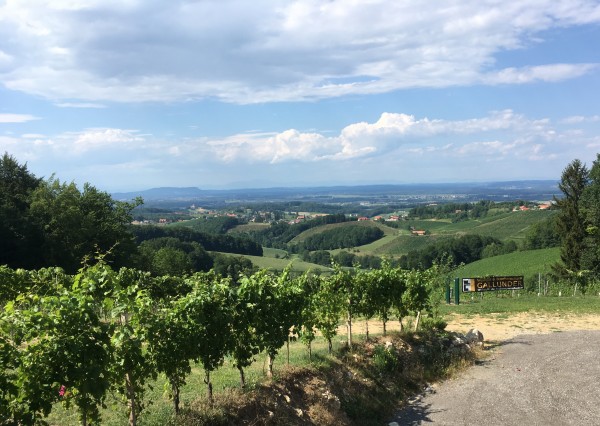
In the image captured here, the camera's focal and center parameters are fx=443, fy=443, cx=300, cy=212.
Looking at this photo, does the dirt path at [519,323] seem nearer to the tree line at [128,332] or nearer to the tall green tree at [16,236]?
the tree line at [128,332]

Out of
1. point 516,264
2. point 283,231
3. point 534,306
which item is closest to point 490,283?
point 534,306

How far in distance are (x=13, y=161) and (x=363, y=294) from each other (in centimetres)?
4080

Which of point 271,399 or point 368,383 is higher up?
point 271,399

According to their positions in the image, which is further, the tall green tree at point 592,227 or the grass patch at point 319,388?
the tall green tree at point 592,227

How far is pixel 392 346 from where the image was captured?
1451 centimetres

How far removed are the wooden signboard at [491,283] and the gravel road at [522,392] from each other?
1299cm

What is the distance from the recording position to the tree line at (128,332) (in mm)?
5677

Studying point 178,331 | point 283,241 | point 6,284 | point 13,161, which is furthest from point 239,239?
point 178,331

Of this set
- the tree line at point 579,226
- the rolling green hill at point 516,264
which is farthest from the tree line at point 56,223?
the rolling green hill at point 516,264

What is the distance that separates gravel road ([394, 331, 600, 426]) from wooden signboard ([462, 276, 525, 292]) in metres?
13.0

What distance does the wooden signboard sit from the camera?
29656 millimetres

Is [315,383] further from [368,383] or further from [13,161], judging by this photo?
[13,161]

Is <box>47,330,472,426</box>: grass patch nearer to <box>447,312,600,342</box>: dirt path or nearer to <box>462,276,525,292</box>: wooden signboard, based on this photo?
<box>447,312,600,342</box>: dirt path

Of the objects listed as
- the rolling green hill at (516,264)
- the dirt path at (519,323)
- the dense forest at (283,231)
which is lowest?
the dense forest at (283,231)
